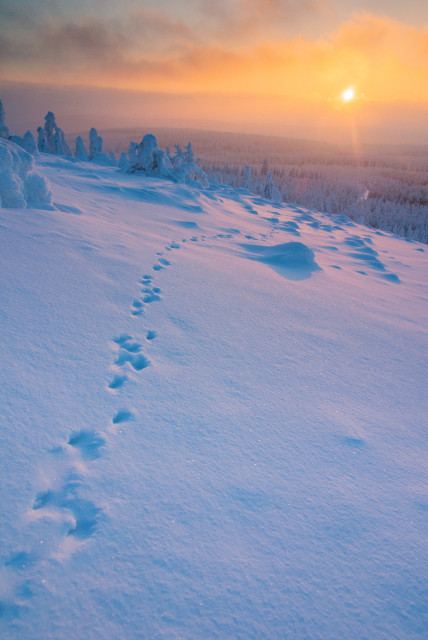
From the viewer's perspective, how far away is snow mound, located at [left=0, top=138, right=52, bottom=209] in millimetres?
4488

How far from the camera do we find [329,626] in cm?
106

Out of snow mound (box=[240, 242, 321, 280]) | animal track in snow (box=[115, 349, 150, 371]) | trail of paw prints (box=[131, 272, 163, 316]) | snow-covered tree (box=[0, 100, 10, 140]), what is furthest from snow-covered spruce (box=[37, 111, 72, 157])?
animal track in snow (box=[115, 349, 150, 371])

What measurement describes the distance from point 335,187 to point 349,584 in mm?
40025

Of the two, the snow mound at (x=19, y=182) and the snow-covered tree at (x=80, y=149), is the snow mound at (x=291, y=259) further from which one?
the snow-covered tree at (x=80, y=149)

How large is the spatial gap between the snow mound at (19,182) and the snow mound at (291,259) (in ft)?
11.0

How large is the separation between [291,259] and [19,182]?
412 cm

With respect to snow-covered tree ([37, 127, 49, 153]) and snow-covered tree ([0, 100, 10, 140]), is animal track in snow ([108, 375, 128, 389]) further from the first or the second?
snow-covered tree ([37, 127, 49, 153])

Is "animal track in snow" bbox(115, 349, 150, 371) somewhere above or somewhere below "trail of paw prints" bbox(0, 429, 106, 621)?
above

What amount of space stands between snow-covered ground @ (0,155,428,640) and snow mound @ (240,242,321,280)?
1218 mm

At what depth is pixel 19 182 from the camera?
4723 mm

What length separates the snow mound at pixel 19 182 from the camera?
4488 millimetres

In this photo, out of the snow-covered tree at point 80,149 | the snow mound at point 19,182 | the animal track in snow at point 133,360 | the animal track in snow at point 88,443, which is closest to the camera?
the animal track in snow at point 88,443

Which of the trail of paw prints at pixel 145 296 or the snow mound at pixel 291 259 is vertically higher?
the snow mound at pixel 291 259

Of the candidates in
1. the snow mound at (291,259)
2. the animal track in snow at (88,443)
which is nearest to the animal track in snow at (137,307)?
the animal track in snow at (88,443)
